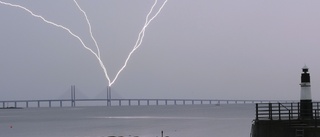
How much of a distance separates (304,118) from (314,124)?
2.99 feet

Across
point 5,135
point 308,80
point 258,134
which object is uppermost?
point 308,80

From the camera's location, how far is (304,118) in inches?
1273

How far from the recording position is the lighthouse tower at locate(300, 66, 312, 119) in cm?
3212

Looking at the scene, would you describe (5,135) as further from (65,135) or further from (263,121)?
(263,121)

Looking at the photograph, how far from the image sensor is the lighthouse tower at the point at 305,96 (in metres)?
32.1

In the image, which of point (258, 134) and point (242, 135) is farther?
point (242, 135)

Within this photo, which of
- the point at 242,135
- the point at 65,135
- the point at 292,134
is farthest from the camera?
the point at 65,135

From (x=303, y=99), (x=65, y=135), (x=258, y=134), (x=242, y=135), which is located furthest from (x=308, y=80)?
(x=65, y=135)

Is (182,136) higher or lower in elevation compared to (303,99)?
lower

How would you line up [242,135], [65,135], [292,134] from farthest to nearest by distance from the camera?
[65,135], [242,135], [292,134]

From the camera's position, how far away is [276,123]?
103 ft

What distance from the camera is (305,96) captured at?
3228cm

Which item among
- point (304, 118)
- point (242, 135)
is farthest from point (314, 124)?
point (242, 135)

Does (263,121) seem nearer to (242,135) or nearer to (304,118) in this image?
(304,118)
